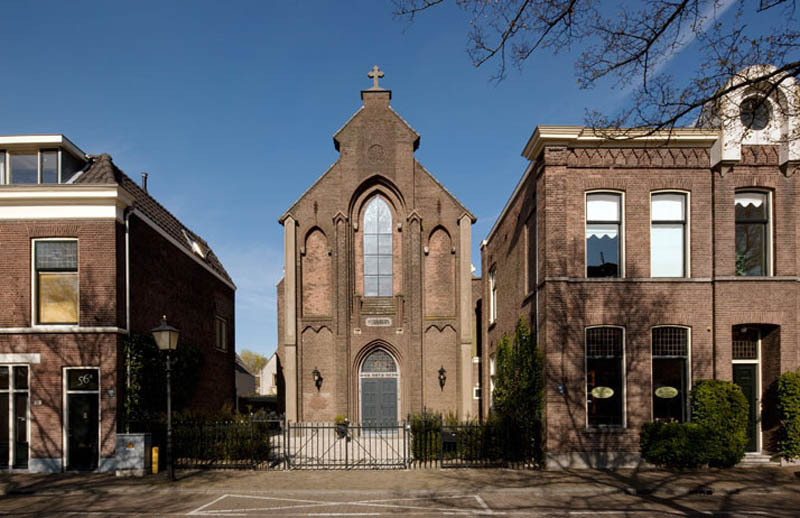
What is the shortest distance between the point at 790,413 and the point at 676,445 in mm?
3130

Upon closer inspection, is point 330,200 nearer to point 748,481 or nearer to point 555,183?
point 555,183

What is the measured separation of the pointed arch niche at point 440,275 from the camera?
26391 mm

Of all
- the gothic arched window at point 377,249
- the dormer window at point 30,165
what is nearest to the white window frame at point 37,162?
the dormer window at point 30,165

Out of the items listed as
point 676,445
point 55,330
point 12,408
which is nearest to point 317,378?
point 55,330

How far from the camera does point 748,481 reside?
13188 mm

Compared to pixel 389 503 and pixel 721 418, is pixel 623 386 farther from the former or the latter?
pixel 389 503

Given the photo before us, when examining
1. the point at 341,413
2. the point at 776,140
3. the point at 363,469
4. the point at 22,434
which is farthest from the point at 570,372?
the point at 22,434

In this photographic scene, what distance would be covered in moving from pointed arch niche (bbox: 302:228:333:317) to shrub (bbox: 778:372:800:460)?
1738 cm

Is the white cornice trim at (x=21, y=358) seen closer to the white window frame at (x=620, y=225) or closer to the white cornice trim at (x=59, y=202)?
the white cornice trim at (x=59, y=202)

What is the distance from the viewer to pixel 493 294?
2538 centimetres

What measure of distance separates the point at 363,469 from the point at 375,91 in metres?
18.2

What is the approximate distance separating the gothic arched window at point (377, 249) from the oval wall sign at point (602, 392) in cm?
1300

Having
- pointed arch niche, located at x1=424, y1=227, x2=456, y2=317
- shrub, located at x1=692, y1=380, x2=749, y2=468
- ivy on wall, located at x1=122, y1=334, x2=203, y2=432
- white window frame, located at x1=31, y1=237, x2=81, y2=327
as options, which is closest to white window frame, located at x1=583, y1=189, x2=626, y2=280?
shrub, located at x1=692, y1=380, x2=749, y2=468

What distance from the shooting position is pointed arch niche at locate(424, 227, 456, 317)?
86.6ft
